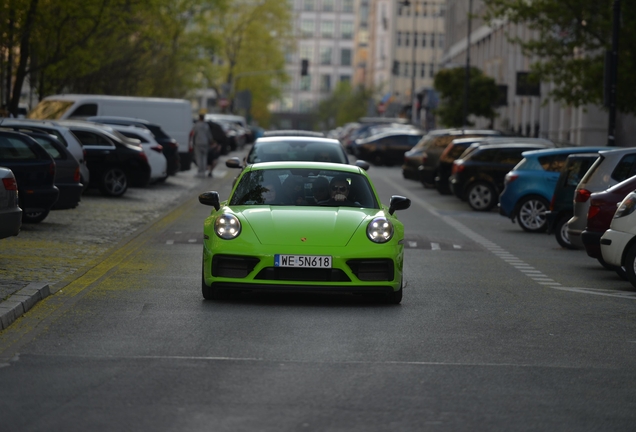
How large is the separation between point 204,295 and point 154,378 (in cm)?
407

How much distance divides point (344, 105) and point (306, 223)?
137 metres

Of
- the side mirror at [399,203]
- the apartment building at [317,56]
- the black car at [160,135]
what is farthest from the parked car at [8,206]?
the apartment building at [317,56]

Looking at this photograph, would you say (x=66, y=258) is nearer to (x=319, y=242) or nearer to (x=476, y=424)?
(x=319, y=242)

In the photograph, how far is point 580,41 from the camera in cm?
3694

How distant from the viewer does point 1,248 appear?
643 inches

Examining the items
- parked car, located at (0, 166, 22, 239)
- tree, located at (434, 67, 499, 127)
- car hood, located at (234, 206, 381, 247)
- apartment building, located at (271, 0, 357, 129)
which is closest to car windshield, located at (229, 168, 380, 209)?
car hood, located at (234, 206, 381, 247)

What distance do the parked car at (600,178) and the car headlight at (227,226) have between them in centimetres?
645

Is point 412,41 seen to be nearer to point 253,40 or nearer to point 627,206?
point 253,40

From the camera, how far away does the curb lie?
1030cm

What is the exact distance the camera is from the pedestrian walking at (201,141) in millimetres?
39125

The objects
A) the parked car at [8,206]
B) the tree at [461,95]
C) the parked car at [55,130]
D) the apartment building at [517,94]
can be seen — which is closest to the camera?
the parked car at [8,206]

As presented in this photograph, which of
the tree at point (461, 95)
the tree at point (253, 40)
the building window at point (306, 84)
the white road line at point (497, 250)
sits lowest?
the white road line at point (497, 250)

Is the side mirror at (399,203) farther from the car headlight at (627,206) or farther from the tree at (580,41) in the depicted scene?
the tree at (580,41)

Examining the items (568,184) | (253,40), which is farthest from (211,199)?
(253,40)
